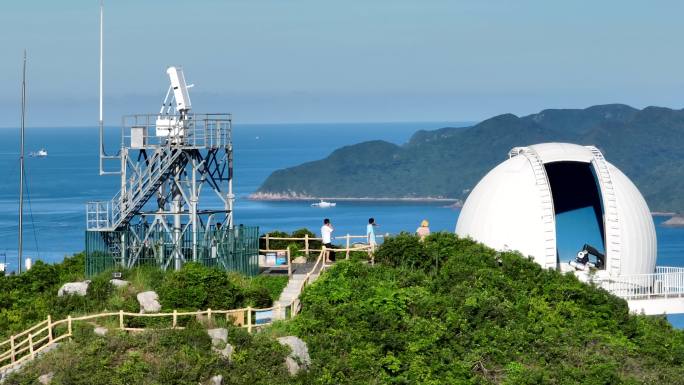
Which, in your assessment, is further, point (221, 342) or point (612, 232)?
point (612, 232)

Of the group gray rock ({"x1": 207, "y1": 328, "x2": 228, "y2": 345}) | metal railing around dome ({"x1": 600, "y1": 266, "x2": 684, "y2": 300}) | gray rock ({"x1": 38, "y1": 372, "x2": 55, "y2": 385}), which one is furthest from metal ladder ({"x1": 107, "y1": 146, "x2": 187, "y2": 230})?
metal railing around dome ({"x1": 600, "y1": 266, "x2": 684, "y2": 300})

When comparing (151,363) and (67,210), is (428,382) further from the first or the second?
(67,210)

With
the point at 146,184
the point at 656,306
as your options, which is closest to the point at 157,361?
the point at 146,184

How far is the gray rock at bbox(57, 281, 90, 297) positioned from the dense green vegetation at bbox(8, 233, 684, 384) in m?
2.23

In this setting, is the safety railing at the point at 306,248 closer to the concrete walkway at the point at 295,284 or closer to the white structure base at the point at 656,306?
the concrete walkway at the point at 295,284

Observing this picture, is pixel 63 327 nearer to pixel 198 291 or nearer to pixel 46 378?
pixel 46 378

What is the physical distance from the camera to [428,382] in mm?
34969

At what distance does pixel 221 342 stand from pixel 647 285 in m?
16.2

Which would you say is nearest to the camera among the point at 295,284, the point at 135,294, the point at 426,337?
the point at 426,337

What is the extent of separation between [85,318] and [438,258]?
1216 centimetres

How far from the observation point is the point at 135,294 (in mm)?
38750

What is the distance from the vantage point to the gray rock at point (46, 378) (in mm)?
32656

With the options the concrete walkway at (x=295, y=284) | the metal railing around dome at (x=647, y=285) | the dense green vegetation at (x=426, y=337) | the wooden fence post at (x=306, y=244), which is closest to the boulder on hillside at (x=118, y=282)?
the dense green vegetation at (x=426, y=337)

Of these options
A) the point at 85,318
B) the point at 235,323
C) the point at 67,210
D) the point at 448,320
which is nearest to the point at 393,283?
the point at 448,320
